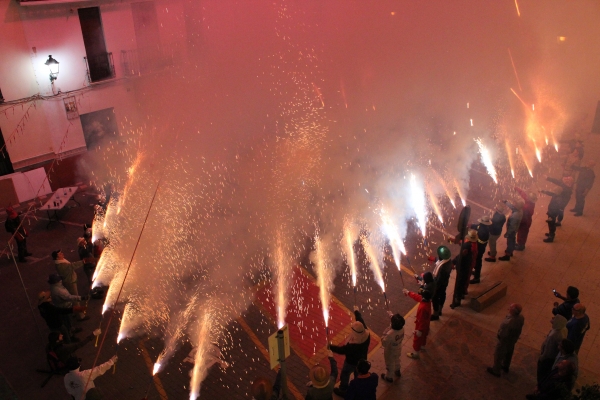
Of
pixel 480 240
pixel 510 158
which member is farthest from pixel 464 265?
pixel 510 158

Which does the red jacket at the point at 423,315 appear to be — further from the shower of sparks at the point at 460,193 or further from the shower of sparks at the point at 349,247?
the shower of sparks at the point at 460,193

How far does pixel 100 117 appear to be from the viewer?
1398cm

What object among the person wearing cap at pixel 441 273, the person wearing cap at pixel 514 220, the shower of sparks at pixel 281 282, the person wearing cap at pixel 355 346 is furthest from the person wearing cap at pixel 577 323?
the shower of sparks at pixel 281 282

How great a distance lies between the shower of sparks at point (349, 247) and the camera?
8045 mm

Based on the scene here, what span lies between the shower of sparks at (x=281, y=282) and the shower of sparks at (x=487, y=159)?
5.85 metres

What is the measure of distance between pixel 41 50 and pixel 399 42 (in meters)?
9.45

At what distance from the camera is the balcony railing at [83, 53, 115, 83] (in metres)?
13.4

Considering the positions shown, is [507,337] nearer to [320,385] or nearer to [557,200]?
[320,385]

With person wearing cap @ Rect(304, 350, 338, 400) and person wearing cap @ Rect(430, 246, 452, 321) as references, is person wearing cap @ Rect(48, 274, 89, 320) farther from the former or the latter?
person wearing cap @ Rect(430, 246, 452, 321)

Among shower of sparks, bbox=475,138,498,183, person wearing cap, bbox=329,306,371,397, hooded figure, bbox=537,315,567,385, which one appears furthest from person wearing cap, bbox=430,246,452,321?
shower of sparks, bbox=475,138,498,183

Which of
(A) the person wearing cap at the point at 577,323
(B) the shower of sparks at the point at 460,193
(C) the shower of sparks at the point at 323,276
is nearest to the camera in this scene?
(A) the person wearing cap at the point at 577,323

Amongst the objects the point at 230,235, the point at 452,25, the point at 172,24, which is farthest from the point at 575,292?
the point at 172,24

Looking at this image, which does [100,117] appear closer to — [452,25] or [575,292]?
[452,25]

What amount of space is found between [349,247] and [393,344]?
10.7 feet
